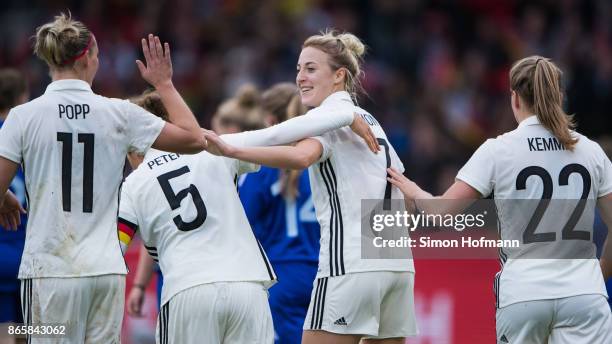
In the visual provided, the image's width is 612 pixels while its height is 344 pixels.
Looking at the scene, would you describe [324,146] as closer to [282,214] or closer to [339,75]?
[339,75]

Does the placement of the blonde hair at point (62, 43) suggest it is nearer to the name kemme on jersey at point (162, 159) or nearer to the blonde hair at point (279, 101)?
the name kemme on jersey at point (162, 159)

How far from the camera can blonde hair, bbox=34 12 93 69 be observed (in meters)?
5.26

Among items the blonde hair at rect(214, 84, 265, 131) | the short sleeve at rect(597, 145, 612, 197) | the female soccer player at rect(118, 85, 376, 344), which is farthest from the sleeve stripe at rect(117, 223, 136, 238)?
the short sleeve at rect(597, 145, 612, 197)

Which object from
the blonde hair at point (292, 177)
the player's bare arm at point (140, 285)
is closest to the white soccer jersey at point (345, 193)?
the blonde hair at point (292, 177)

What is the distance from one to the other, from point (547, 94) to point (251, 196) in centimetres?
253

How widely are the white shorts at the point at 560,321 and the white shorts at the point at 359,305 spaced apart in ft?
2.20

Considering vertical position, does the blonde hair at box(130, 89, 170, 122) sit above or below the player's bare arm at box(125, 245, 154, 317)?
above

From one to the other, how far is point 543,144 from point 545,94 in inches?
10.1

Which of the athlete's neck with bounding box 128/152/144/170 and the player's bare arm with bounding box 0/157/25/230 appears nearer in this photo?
the player's bare arm with bounding box 0/157/25/230

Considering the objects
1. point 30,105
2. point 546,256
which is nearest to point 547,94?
point 546,256

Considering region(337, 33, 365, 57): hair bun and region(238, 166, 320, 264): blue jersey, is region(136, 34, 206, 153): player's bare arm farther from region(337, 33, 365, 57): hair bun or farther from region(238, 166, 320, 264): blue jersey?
region(238, 166, 320, 264): blue jersey

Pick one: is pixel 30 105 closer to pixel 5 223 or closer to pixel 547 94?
pixel 5 223

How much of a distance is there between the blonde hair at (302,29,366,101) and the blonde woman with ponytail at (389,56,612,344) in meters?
1.00

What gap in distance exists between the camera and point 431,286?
8.14 metres
